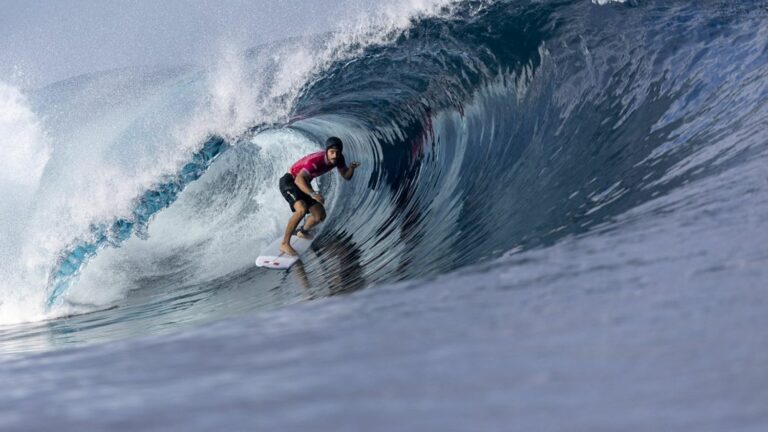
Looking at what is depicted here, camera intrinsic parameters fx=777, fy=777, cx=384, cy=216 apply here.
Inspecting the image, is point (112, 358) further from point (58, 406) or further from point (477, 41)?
point (477, 41)

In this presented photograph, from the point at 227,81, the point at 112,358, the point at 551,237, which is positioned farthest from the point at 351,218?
the point at 112,358

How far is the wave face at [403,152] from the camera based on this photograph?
5.28 metres

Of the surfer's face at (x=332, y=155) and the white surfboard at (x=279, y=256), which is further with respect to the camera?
the surfer's face at (x=332, y=155)

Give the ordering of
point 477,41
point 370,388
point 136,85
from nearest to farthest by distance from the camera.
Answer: point 370,388
point 477,41
point 136,85

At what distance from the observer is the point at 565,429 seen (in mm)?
1672

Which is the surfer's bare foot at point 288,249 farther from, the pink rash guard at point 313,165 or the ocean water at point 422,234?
the pink rash guard at point 313,165

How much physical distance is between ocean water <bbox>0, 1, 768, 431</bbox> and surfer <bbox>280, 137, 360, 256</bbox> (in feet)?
1.34

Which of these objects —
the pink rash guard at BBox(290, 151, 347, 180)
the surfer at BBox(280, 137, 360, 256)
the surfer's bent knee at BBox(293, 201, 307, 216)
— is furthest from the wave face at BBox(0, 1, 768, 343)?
the pink rash guard at BBox(290, 151, 347, 180)

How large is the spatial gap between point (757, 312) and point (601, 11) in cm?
646

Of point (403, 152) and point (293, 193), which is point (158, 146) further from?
point (403, 152)

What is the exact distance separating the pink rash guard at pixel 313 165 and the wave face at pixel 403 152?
77 centimetres

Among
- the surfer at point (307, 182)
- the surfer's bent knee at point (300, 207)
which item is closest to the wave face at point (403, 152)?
the surfer at point (307, 182)

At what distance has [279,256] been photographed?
7.64 m

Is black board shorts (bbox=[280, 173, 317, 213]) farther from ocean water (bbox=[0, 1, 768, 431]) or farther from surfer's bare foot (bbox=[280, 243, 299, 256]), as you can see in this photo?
ocean water (bbox=[0, 1, 768, 431])
